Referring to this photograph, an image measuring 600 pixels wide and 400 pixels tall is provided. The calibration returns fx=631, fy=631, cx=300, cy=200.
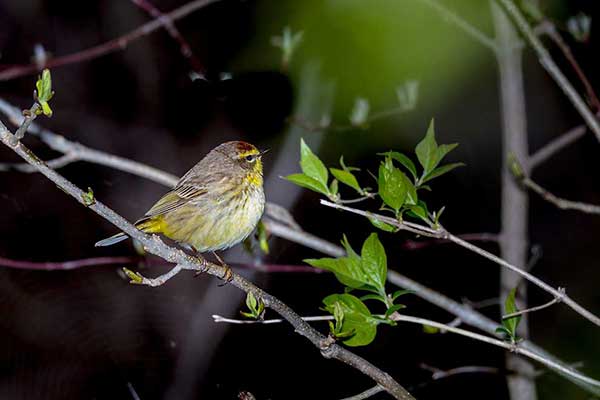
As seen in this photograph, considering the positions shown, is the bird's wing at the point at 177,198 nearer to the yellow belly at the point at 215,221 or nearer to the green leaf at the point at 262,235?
the yellow belly at the point at 215,221

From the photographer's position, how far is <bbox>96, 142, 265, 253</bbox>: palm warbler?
2.55 m

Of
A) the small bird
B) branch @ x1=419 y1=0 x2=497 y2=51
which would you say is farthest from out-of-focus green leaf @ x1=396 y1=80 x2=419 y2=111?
the small bird

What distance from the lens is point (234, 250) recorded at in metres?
4.09

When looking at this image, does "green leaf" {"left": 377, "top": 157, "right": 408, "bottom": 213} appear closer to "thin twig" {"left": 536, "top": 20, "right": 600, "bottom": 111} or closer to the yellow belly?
the yellow belly

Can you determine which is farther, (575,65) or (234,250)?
(234,250)

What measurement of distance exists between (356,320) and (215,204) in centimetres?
124

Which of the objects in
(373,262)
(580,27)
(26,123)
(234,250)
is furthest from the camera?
(234,250)

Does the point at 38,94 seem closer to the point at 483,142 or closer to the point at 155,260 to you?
the point at 155,260

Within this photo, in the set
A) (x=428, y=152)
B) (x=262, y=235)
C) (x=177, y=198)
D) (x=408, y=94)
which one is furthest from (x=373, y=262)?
(x=408, y=94)

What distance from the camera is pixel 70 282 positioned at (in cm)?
594

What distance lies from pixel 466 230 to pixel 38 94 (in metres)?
4.53

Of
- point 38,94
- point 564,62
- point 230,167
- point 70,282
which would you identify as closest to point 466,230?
point 564,62

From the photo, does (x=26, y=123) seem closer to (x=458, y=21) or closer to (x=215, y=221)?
(x=215, y=221)

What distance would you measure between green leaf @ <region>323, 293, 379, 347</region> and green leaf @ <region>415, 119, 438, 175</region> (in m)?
0.39
